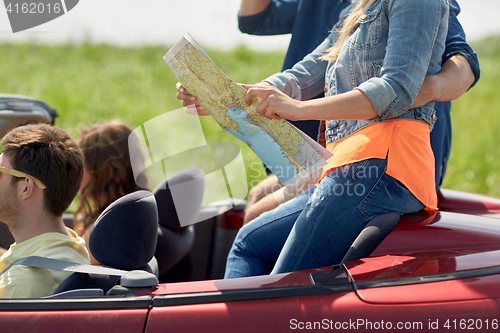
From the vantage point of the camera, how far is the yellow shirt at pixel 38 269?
1.32 metres

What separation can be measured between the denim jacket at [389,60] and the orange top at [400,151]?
0.03 meters

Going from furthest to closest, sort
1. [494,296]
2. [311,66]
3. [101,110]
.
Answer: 1. [101,110]
2. [311,66]
3. [494,296]

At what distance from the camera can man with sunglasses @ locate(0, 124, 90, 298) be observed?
1.50 m

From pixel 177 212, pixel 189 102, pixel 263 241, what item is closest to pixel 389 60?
pixel 189 102

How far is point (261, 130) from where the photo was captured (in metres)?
1.36

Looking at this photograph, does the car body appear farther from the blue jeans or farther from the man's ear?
the man's ear

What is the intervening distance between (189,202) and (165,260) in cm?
31

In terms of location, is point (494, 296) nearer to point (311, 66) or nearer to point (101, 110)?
point (311, 66)

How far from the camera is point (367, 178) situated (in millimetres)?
1389

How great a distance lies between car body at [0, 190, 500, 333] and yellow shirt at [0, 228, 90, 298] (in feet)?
0.40

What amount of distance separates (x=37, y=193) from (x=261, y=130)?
2.72 feet

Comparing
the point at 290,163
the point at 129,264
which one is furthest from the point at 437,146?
the point at 129,264

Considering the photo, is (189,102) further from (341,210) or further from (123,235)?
(341,210)

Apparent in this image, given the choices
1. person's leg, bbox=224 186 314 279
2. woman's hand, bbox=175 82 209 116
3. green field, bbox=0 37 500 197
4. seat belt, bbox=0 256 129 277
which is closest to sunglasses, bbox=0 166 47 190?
seat belt, bbox=0 256 129 277
